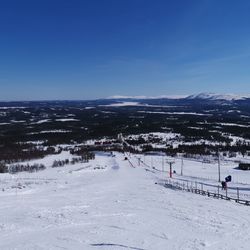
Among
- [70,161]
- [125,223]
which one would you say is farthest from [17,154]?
[125,223]

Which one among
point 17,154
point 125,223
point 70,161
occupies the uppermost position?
point 125,223

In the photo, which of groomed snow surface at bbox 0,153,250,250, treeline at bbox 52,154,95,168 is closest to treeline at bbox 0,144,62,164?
treeline at bbox 52,154,95,168

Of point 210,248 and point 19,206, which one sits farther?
point 19,206

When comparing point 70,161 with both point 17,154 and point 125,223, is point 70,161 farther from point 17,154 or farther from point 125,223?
point 125,223

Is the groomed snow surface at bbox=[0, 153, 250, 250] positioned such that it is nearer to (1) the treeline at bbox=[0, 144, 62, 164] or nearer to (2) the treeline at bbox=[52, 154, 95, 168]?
(2) the treeline at bbox=[52, 154, 95, 168]

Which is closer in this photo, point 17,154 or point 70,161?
point 70,161

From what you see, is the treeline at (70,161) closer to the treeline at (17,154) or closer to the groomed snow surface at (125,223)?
the treeline at (17,154)

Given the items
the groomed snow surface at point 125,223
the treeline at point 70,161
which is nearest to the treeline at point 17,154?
the treeline at point 70,161

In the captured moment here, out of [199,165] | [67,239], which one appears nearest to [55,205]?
[67,239]


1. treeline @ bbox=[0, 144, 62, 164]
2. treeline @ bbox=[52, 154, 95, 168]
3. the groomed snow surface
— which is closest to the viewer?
Result: the groomed snow surface

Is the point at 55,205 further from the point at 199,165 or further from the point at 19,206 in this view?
the point at 199,165

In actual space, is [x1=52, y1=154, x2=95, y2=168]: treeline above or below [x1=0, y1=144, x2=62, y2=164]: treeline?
above
